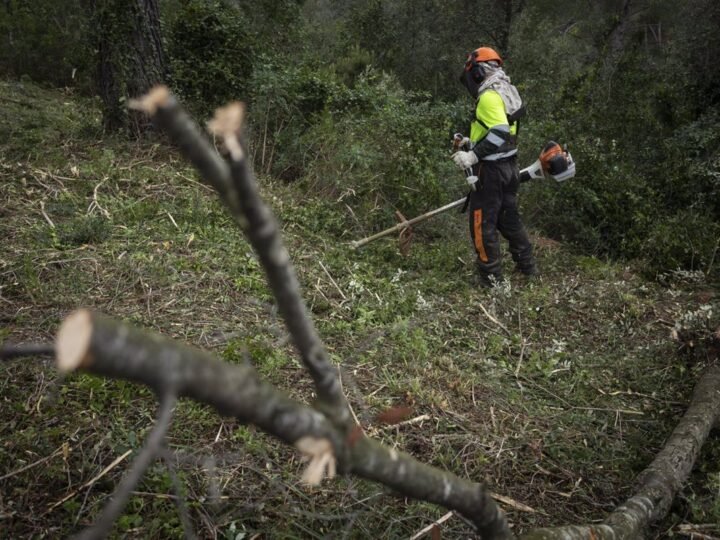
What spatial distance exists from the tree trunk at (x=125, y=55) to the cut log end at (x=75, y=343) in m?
5.90

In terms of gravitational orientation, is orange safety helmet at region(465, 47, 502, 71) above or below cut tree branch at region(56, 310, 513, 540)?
above

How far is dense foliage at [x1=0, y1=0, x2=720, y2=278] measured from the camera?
20.9ft

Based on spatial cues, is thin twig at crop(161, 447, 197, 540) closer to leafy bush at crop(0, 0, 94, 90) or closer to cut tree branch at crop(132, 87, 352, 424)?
cut tree branch at crop(132, 87, 352, 424)

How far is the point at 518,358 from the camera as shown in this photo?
4.14m

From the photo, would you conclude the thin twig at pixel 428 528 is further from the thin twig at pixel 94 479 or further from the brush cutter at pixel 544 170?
the brush cutter at pixel 544 170

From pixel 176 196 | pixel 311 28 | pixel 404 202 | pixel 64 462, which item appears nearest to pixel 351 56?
pixel 311 28

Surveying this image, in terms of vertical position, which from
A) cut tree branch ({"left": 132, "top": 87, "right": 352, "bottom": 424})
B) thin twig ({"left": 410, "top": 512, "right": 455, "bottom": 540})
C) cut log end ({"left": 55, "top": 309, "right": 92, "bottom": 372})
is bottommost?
thin twig ({"left": 410, "top": 512, "right": 455, "bottom": 540})

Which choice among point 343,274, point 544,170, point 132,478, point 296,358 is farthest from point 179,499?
point 544,170

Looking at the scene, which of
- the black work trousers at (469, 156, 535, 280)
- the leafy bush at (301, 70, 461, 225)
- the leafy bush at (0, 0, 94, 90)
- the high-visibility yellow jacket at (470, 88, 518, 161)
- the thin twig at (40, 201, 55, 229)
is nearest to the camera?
the thin twig at (40, 201, 55, 229)

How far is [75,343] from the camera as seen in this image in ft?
2.64

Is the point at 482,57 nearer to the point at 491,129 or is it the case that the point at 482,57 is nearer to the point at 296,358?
the point at 491,129

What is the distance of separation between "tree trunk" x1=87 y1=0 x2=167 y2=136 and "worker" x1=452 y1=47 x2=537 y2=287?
11.7 feet

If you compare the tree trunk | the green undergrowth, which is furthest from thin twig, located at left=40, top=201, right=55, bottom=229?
the tree trunk

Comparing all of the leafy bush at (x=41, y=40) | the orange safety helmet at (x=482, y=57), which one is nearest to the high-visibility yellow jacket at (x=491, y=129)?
the orange safety helmet at (x=482, y=57)
